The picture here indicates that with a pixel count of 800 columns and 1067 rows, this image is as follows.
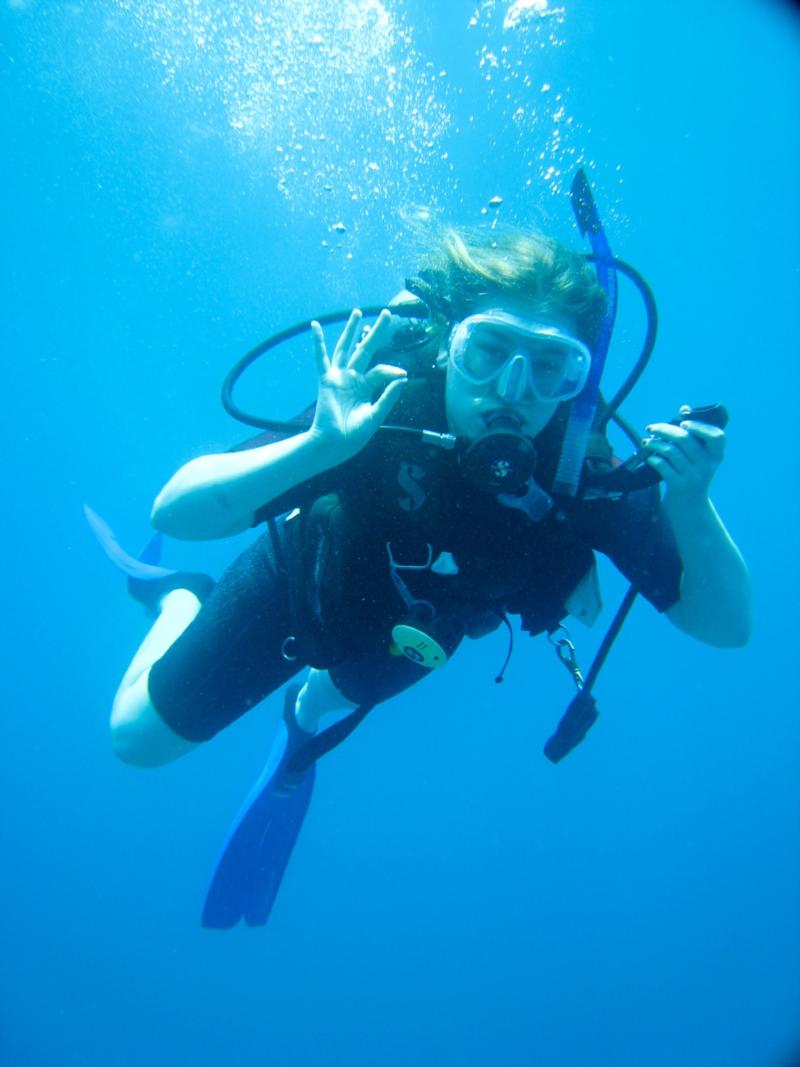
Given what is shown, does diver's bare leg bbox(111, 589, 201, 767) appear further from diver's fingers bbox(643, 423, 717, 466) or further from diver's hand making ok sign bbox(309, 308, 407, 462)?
diver's fingers bbox(643, 423, 717, 466)

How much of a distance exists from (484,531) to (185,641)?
170cm

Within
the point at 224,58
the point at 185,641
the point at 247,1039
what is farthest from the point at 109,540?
the point at 247,1039

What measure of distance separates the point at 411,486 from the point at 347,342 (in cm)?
63

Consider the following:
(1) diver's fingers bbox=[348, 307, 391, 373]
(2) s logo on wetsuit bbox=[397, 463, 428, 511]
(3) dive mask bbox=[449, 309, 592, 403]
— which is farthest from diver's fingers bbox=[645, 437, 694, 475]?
(1) diver's fingers bbox=[348, 307, 391, 373]

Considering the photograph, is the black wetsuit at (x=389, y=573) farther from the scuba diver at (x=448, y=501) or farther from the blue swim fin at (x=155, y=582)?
the blue swim fin at (x=155, y=582)

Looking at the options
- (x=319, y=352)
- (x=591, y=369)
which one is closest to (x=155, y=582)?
(x=319, y=352)

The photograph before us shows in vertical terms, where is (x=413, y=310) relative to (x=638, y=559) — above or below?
above

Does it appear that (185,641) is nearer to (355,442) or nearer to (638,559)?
(355,442)

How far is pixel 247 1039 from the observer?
1527 centimetres

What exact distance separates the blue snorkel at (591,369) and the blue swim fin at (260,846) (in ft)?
9.48

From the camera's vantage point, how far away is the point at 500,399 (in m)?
2.43

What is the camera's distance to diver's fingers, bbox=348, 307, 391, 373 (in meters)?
2.07

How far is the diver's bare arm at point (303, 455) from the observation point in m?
2.09

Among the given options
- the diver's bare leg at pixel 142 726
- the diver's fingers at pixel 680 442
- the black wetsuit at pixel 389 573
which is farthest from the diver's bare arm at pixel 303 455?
the diver's bare leg at pixel 142 726
